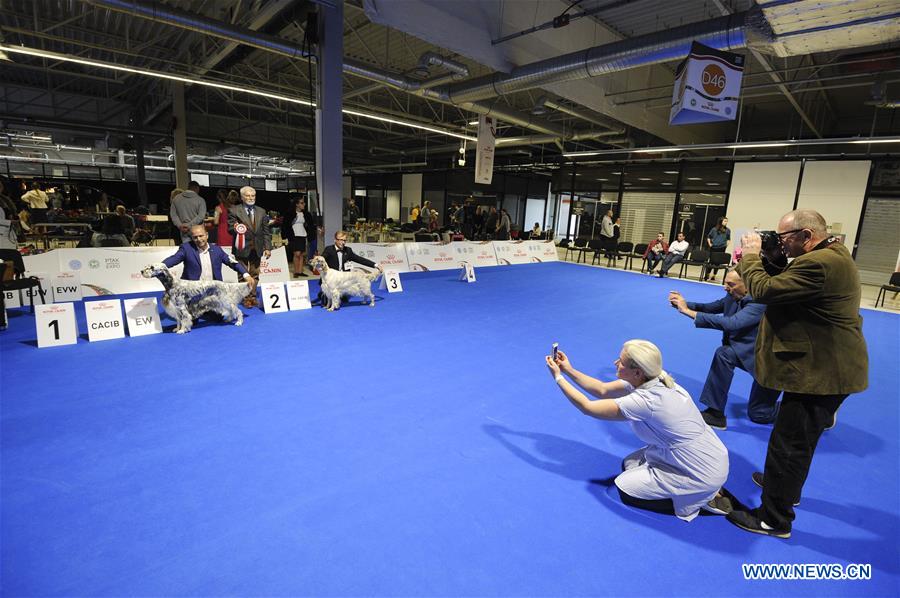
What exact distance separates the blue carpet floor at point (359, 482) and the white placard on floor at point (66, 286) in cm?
125

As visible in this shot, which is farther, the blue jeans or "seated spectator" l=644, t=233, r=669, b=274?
"seated spectator" l=644, t=233, r=669, b=274

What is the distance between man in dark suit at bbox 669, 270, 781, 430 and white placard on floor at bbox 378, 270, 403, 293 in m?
5.24

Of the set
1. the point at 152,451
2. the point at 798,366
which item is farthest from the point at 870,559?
the point at 152,451

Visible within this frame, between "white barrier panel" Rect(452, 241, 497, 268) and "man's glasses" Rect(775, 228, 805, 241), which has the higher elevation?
"man's glasses" Rect(775, 228, 805, 241)

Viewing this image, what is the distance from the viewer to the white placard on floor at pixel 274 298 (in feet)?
19.5

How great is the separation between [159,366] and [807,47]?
830cm

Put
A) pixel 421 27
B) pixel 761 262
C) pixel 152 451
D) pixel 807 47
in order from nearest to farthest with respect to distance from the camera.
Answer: pixel 761 262 < pixel 152 451 < pixel 807 47 < pixel 421 27

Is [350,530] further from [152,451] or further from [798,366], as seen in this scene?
[798,366]

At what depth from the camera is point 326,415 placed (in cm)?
320

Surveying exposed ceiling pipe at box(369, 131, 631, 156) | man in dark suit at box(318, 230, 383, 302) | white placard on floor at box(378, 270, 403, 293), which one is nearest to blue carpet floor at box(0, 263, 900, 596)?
man in dark suit at box(318, 230, 383, 302)

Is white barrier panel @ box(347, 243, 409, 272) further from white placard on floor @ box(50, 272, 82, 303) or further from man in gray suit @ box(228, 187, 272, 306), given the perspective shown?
white placard on floor @ box(50, 272, 82, 303)

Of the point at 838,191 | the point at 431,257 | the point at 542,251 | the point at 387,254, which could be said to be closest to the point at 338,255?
the point at 387,254

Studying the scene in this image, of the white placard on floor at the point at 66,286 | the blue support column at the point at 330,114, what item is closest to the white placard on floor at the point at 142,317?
the white placard on floor at the point at 66,286

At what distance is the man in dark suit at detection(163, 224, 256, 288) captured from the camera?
4922 millimetres
